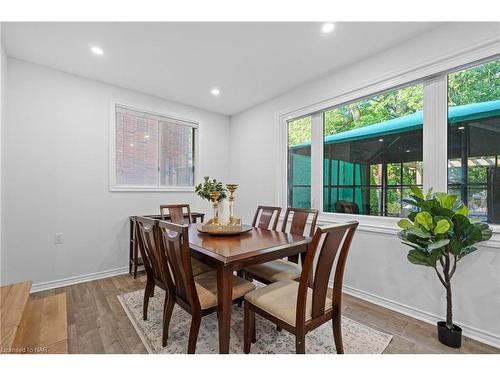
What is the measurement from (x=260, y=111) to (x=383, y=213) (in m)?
2.45

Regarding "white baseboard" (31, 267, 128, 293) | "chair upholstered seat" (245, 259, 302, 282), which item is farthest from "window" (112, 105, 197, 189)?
"chair upholstered seat" (245, 259, 302, 282)

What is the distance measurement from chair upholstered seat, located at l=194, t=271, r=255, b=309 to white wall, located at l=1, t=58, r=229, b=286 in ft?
6.47

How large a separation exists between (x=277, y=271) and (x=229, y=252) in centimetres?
70

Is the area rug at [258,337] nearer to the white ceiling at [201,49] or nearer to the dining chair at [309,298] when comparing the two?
the dining chair at [309,298]

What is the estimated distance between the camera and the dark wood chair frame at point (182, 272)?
4.80 feet

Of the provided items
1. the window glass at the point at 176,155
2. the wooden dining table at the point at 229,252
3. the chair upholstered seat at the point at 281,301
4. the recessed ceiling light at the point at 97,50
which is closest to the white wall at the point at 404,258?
the wooden dining table at the point at 229,252

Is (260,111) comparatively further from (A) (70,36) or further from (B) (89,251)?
(B) (89,251)

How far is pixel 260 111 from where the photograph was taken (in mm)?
3994

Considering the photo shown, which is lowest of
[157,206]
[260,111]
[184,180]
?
[157,206]

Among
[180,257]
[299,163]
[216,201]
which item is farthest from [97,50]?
[299,163]

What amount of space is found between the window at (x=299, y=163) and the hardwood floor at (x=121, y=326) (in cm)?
140

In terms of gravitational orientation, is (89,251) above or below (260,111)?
below

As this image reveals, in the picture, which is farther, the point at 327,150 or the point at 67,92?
the point at 327,150

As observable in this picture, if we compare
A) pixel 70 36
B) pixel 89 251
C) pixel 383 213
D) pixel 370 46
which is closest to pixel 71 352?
pixel 89 251
